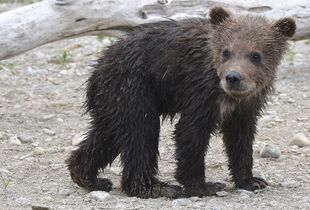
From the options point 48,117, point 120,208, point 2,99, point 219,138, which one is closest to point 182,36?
point 120,208

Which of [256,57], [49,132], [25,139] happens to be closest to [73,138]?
[49,132]

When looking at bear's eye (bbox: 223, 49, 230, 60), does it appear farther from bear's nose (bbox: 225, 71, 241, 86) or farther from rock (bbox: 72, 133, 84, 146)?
rock (bbox: 72, 133, 84, 146)

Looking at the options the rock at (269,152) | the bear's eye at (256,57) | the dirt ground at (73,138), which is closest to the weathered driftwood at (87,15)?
the dirt ground at (73,138)

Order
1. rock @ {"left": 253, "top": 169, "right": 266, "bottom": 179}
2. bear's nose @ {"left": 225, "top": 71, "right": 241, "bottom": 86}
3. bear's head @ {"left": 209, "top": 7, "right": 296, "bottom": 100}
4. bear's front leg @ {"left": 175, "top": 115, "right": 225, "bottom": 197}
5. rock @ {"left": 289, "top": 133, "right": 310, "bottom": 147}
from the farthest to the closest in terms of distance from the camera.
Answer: rock @ {"left": 289, "top": 133, "right": 310, "bottom": 147}
rock @ {"left": 253, "top": 169, "right": 266, "bottom": 179}
bear's front leg @ {"left": 175, "top": 115, "right": 225, "bottom": 197}
bear's head @ {"left": 209, "top": 7, "right": 296, "bottom": 100}
bear's nose @ {"left": 225, "top": 71, "right": 241, "bottom": 86}

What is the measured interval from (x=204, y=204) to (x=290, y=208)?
76 cm

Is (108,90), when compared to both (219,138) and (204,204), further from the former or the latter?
(219,138)

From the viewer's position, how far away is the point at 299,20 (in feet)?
37.0

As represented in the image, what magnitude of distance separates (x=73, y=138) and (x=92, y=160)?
1939 mm

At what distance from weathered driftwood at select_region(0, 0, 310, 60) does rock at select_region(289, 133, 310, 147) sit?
1.64 meters

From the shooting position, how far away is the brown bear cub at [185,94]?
26.8ft

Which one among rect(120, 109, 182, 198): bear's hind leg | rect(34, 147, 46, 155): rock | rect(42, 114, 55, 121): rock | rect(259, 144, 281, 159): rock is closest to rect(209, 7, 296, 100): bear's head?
rect(120, 109, 182, 198): bear's hind leg

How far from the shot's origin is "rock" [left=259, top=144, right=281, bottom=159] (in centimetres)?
986

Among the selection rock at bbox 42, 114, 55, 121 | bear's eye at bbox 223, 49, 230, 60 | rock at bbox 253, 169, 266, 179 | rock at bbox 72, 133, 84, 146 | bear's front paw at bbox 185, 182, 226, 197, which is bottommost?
rock at bbox 42, 114, 55, 121

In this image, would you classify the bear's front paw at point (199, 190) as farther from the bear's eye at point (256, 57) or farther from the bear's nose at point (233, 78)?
the bear's eye at point (256, 57)
